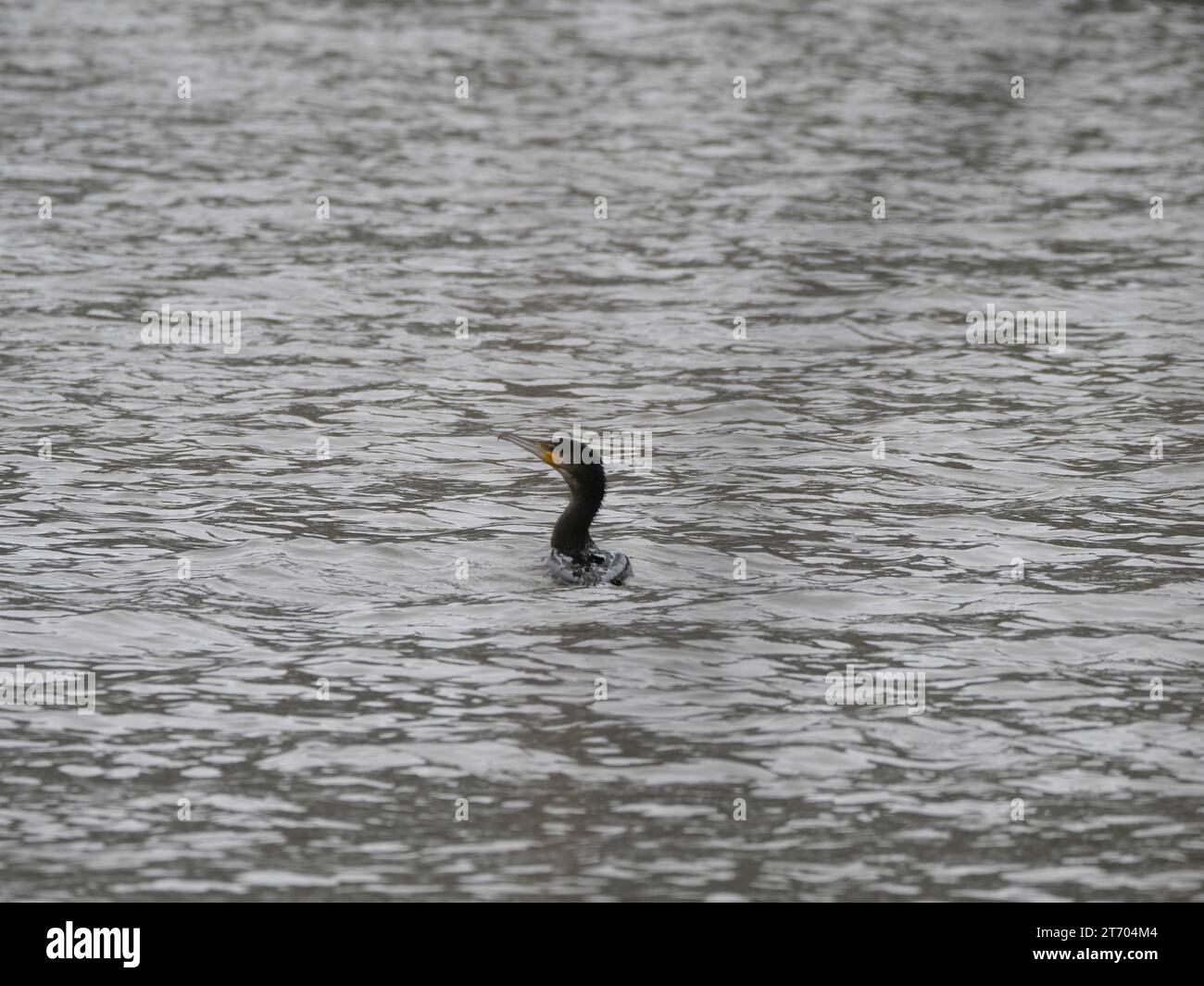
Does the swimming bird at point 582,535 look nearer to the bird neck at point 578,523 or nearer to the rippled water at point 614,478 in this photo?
the bird neck at point 578,523

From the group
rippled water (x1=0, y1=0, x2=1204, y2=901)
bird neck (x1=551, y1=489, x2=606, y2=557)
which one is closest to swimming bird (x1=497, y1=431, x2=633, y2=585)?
bird neck (x1=551, y1=489, x2=606, y2=557)

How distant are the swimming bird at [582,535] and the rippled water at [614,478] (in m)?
0.17

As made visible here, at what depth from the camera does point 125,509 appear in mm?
13758

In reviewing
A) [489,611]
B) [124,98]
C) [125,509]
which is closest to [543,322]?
[125,509]

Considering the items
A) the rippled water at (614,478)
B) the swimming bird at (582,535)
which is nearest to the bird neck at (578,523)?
the swimming bird at (582,535)

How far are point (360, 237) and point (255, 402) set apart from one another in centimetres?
552

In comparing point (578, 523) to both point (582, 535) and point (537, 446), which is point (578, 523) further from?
point (537, 446)

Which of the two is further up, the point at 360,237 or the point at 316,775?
the point at 360,237

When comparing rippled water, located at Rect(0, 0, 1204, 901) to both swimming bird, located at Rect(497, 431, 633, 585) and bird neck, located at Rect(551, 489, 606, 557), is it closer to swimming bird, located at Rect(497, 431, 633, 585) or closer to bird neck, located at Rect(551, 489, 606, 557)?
swimming bird, located at Rect(497, 431, 633, 585)

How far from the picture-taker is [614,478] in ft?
49.0

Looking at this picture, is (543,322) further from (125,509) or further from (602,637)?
(602,637)

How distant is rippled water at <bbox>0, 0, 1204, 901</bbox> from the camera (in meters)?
9.09

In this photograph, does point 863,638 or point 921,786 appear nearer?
point 921,786

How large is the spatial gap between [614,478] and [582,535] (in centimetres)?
264
